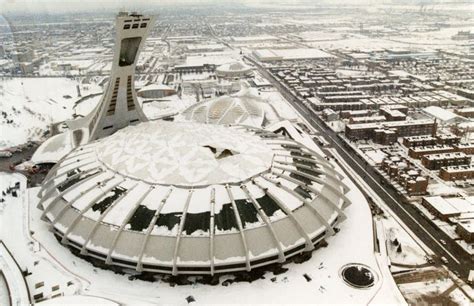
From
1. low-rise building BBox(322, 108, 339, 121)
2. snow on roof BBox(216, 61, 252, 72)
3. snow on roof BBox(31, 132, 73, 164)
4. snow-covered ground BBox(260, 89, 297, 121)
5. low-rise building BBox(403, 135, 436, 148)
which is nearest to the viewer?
snow on roof BBox(31, 132, 73, 164)

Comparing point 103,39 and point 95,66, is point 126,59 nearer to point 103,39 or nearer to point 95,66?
point 95,66

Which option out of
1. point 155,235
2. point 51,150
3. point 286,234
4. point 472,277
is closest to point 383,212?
point 472,277

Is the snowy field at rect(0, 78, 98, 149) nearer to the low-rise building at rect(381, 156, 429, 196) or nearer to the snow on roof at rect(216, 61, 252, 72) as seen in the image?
the snow on roof at rect(216, 61, 252, 72)

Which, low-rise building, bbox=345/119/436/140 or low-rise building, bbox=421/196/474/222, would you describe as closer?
low-rise building, bbox=421/196/474/222

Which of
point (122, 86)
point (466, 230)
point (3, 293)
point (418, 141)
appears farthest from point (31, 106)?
point (466, 230)

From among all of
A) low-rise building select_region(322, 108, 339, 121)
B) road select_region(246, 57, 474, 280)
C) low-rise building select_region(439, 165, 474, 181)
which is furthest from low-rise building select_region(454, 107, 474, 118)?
low-rise building select_region(439, 165, 474, 181)

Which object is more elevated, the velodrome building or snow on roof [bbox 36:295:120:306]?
the velodrome building

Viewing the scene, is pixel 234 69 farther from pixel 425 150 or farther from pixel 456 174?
pixel 456 174
